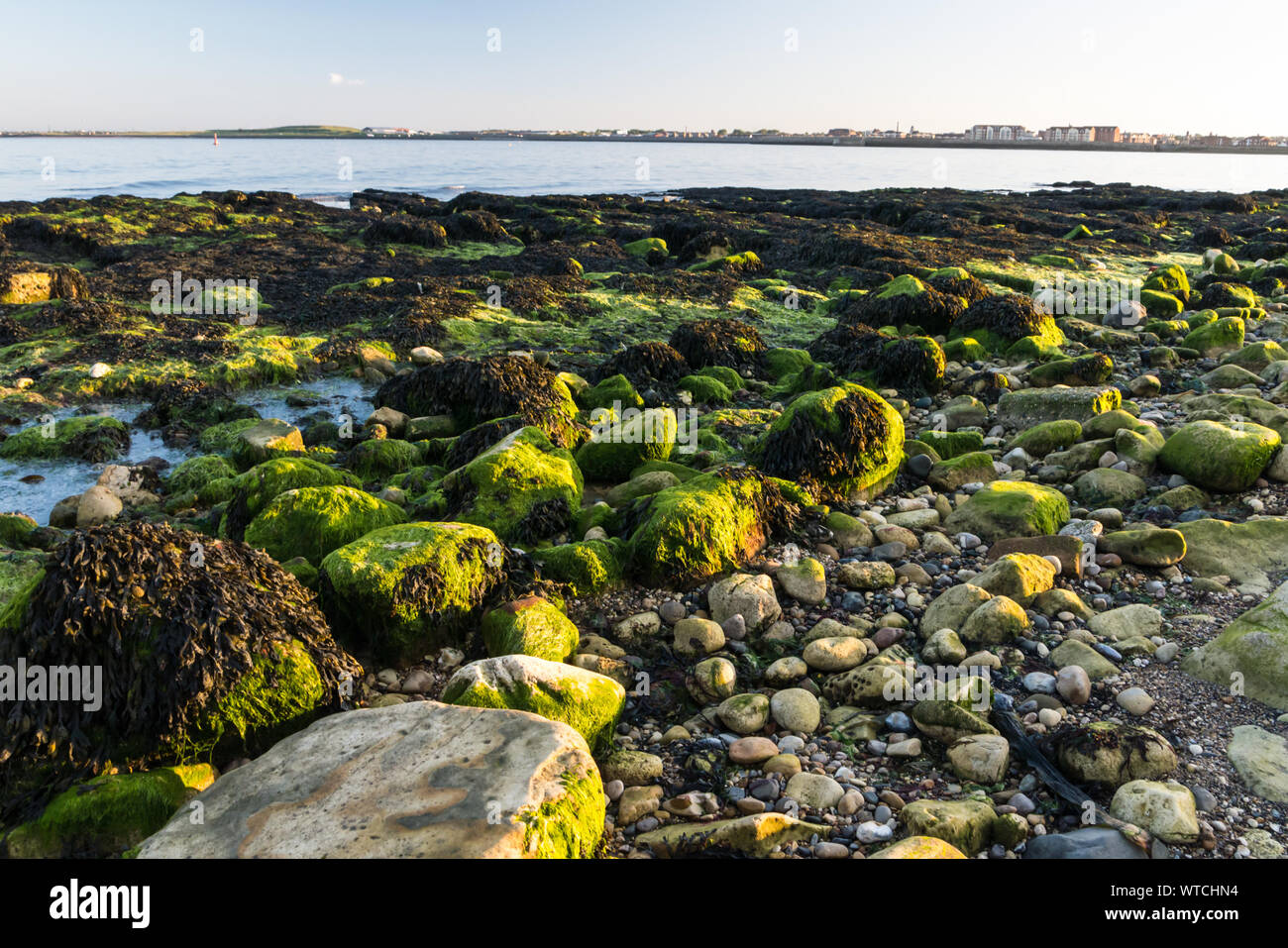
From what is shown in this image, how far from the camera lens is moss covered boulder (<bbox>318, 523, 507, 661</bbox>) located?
425 cm

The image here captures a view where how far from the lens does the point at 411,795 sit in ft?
9.19

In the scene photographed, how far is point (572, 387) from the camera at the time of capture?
30.2 feet

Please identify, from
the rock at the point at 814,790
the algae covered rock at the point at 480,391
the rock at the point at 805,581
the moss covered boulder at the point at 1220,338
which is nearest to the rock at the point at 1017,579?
the rock at the point at 805,581

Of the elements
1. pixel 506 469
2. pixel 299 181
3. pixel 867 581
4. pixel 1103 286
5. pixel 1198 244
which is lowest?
pixel 867 581

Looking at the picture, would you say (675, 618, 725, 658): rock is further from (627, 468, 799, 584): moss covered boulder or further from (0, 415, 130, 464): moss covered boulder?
(0, 415, 130, 464): moss covered boulder

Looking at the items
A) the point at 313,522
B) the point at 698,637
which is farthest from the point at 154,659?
the point at 698,637

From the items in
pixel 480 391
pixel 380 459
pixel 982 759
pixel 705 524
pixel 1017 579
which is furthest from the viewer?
pixel 480 391

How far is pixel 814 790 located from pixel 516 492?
3356 mm

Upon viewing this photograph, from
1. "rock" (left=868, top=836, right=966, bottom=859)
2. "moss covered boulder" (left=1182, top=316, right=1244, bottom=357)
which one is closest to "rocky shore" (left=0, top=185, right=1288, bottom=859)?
"rock" (left=868, top=836, right=966, bottom=859)

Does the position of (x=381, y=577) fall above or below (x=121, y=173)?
below

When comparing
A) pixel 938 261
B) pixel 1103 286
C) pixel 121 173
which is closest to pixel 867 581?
pixel 1103 286

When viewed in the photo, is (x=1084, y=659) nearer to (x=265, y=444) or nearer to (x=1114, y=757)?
(x=1114, y=757)

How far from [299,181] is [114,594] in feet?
170

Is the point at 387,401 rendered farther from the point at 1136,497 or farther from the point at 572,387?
the point at 1136,497
